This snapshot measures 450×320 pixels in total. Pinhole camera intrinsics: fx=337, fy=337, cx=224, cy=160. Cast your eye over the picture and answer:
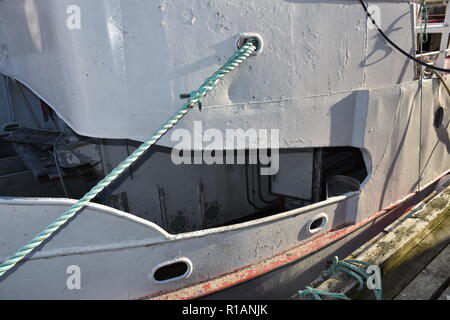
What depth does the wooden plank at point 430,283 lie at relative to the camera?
2.32 metres

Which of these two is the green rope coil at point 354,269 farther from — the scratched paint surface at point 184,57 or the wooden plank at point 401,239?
the scratched paint surface at point 184,57

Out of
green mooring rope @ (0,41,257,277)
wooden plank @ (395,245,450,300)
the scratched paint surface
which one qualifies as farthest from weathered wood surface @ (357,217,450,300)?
green mooring rope @ (0,41,257,277)

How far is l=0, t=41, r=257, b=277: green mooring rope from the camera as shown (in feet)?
5.67

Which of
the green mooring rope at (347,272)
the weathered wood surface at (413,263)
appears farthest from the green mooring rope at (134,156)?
the weathered wood surface at (413,263)

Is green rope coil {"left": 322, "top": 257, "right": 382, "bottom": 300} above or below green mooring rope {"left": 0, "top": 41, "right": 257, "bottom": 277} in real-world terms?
below

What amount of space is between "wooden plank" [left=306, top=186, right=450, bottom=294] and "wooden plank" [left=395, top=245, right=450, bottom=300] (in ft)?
0.69

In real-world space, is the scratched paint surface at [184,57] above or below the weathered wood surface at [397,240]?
above

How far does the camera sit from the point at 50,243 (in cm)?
204

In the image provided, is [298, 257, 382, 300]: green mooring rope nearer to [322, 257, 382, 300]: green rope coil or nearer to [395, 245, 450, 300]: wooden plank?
[322, 257, 382, 300]: green rope coil

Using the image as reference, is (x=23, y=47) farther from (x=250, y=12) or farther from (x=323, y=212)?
(x=323, y=212)

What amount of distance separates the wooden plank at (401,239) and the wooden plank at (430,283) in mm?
209

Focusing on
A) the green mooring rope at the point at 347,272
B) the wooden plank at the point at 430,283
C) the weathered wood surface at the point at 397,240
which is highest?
the green mooring rope at the point at 347,272

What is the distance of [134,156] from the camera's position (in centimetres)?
194
